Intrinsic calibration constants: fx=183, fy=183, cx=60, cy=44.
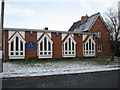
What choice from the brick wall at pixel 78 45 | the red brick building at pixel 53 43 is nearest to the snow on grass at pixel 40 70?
the red brick building at pixel 53 43

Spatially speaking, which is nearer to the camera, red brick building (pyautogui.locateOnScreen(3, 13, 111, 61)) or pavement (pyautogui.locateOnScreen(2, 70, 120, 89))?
pavement (pyautogui.locateOnScreen(2, 70, 120, 89))

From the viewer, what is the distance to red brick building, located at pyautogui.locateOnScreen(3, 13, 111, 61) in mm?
26578

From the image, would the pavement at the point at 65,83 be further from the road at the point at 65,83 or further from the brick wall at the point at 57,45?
the brick wall at the point at 57,45

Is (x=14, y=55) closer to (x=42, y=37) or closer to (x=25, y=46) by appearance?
(x=25, y=46)

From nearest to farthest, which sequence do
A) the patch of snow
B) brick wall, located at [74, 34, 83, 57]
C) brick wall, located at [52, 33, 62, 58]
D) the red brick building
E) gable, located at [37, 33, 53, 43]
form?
the patch of snow, the red brick building, gable, located at [37, 33, 53, 43], brick wall, located at [52, 33, 62, 58], brick wall, located at [74, 34, 83, 57]

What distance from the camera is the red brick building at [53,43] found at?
26578mm

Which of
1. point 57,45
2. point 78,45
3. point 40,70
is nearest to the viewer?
point 40,70

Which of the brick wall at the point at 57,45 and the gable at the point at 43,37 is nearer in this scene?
the gable at the point at 43,37

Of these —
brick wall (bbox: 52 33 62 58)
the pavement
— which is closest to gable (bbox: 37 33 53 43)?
brick wall (bbox: 52 33 62 58)

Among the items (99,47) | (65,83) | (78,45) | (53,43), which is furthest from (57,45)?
(65,83)

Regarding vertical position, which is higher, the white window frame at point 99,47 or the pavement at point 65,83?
the white window frame at point 99,47

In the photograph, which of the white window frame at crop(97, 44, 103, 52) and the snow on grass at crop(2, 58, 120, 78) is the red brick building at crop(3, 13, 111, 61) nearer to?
the white window frame at crop(97, 44, 103, 52)

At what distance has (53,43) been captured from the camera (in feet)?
97.0

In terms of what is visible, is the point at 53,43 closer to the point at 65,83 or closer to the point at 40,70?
the point at 40,70
